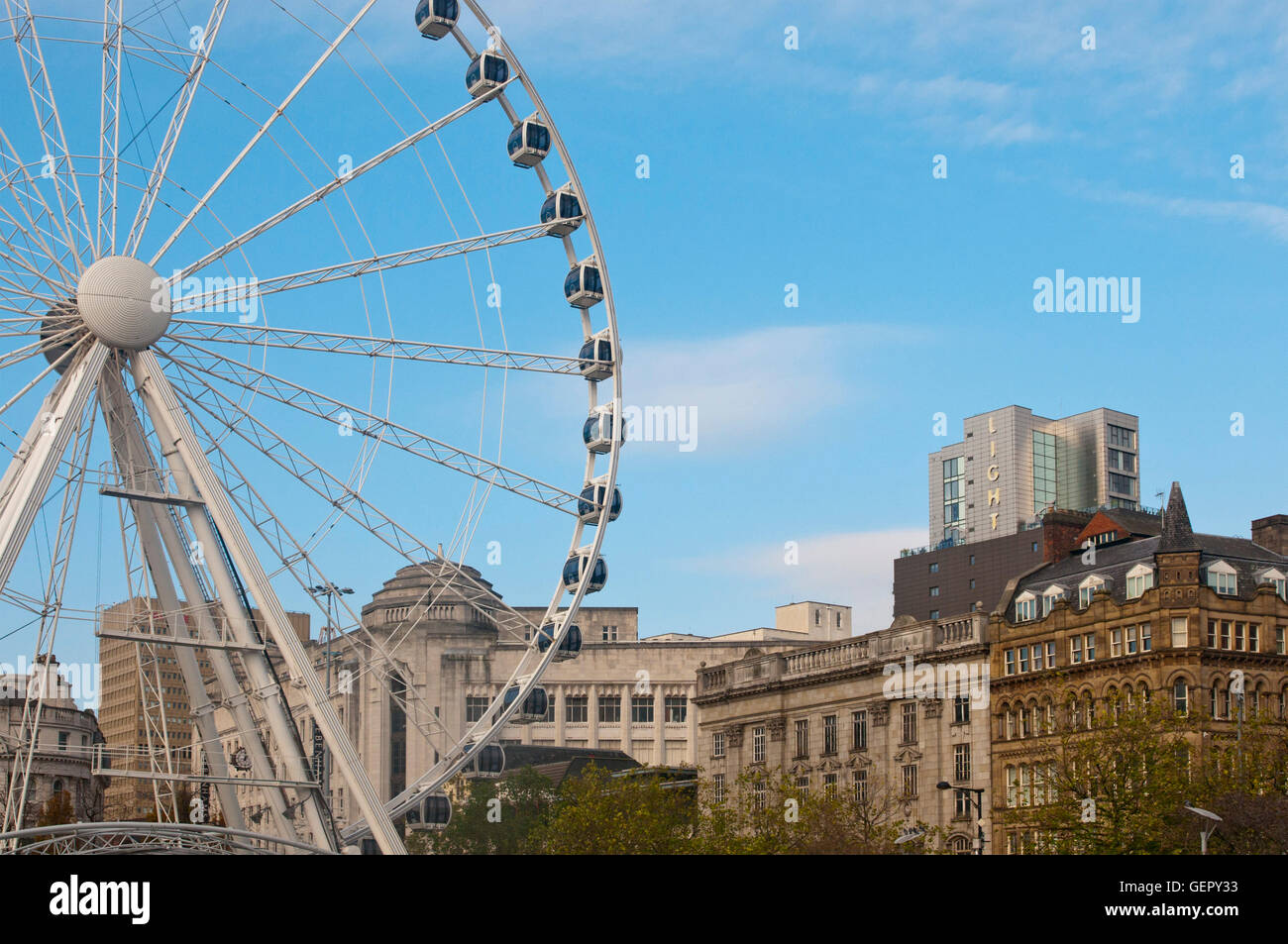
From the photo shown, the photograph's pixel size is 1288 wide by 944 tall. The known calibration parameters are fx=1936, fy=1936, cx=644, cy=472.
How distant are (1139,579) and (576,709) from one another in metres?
94.2

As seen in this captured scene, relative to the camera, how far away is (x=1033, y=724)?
10150 centimetres

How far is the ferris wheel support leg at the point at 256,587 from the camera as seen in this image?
56.8 m

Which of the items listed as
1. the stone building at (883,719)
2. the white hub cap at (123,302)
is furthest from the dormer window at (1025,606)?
the white hub cap at (123,302)

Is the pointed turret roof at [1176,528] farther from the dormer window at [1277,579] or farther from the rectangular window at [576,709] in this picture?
the rectangular window at [576,709]

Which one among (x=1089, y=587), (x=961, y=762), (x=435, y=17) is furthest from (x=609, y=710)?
(x=435, y=17)

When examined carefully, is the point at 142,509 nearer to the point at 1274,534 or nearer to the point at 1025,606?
the point at 1025,606

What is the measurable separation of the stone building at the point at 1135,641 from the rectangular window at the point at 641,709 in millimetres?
83153

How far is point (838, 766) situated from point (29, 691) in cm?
6520

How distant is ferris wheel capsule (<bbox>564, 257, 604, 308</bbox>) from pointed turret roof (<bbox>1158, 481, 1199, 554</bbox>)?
41393 mm

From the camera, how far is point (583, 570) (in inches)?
2606

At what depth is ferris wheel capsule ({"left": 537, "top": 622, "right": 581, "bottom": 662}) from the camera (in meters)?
65.6

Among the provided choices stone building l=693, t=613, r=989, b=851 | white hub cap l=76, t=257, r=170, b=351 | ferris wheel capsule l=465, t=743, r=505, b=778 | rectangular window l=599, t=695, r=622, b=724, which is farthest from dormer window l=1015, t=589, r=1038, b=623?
rectangular window l=599, t=695, r=622, b=724

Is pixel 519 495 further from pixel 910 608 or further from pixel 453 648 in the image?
pixel 453 648
